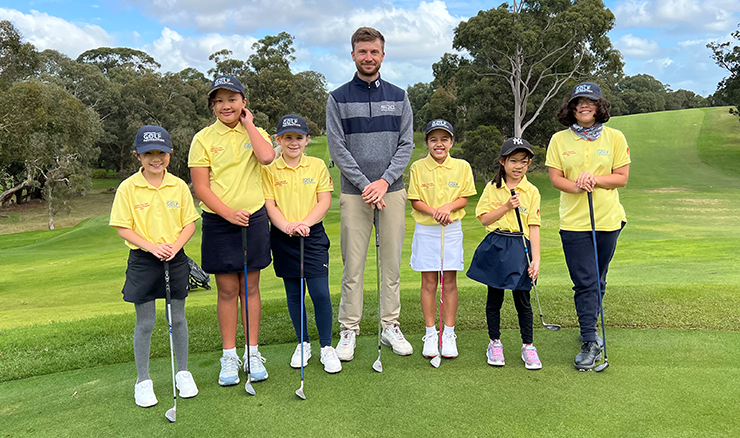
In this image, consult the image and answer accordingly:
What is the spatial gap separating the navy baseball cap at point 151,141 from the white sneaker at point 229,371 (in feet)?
4.65

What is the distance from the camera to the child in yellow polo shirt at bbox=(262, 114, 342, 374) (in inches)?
141

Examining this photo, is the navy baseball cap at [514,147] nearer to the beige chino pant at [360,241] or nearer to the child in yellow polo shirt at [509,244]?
the child in yellow polo shirt at [509,244]

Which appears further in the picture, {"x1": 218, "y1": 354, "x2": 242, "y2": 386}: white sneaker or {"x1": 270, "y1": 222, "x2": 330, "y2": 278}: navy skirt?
{"x1": 270, "y1": 222, "x2": 330, "y2": 278}: navy skirt

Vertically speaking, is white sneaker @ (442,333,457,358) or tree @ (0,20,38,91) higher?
tree @ (0,20,38,91)

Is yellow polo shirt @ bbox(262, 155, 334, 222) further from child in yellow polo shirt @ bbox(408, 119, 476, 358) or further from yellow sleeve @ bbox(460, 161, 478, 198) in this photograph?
yellow sleeve @ bbox(460, 161, 478, 198)

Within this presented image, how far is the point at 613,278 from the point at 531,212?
376 centimetres

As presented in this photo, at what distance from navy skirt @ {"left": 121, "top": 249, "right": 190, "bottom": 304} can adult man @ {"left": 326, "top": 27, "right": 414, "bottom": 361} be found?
1216 millimetres

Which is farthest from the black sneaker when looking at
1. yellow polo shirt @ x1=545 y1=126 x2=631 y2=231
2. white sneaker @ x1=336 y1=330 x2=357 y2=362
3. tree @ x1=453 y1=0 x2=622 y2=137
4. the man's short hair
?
tree @ x1=453 y1=0 x2=622 y2=137

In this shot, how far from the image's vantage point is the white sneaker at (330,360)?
338 centimetres

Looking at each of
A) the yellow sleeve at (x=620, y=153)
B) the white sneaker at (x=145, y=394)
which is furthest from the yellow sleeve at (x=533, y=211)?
the white sneaker at (x=145, y=394)

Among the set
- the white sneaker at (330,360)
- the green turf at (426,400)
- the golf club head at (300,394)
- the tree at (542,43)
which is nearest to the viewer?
the green turf at (426,400)

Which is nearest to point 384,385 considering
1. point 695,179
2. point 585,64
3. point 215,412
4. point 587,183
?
point 215,412

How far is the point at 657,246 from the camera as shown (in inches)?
397

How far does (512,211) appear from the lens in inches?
143
